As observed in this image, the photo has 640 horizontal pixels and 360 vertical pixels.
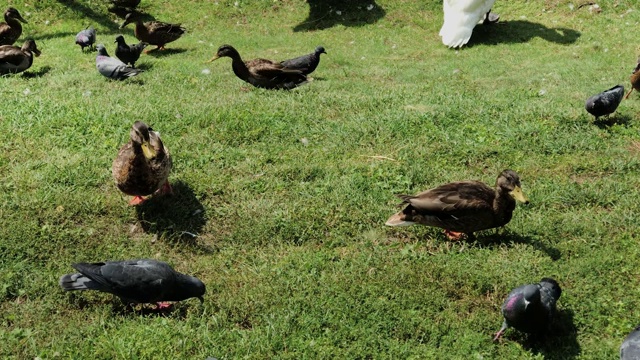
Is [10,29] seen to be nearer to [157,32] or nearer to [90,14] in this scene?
[90,14]

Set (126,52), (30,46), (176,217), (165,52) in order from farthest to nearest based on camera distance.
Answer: (165,52) < (126,52) < (30,46) < (176,217)

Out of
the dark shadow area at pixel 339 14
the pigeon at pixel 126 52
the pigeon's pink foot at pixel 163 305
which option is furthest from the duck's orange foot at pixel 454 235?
the dark shadow area at pixel 339 14

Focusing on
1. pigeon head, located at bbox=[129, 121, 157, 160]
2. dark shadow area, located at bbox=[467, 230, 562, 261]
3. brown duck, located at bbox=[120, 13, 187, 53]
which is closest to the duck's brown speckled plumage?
brown duck, located at bbox=[120, 13, 187, 53]

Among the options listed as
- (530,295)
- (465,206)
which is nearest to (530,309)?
(530,295)

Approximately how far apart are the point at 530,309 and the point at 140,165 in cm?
375

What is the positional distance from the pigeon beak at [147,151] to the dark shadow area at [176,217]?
2.31 feet

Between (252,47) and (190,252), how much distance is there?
8.99 meters

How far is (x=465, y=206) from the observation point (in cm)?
546

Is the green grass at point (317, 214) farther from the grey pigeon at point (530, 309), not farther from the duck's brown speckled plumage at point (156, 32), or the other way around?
the duck's brown speckled plumage at point (156, 32)

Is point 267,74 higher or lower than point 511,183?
lower

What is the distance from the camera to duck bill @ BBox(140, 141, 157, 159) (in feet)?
18.3

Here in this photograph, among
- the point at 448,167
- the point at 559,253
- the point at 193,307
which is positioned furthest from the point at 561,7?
the point at 193,307

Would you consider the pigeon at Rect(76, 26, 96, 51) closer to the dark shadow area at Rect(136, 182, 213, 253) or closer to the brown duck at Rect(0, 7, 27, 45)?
the brown duck at Rect(0, 7, 27, 45)

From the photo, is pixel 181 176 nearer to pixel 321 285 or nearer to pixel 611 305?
pixel 321 285
